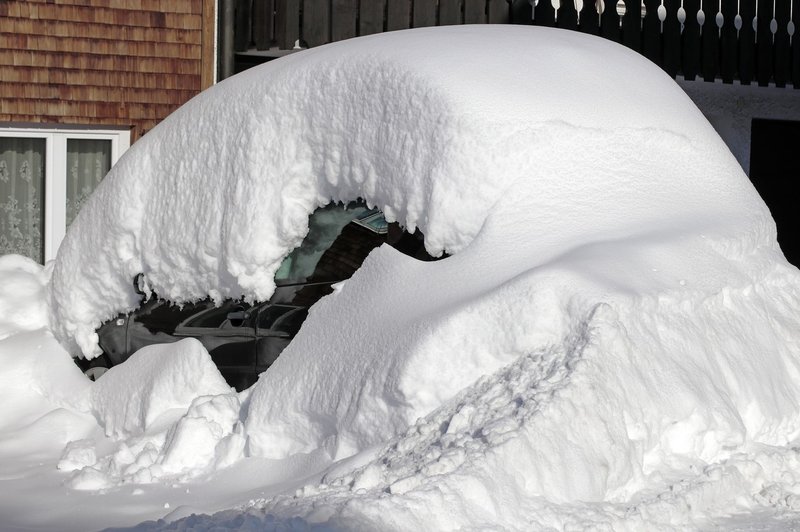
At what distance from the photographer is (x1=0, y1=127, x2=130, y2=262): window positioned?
9977 mm

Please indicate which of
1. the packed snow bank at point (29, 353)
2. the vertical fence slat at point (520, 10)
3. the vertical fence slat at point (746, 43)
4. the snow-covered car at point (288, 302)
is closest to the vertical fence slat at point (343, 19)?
the vertical fence slat at point (520, 10)

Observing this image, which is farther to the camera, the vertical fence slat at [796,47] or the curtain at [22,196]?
the vertical fence slat at [796,47]

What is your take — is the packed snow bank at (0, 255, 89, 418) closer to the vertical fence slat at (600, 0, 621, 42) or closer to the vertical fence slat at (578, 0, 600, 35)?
the vertical fence slat at (578, 0, 600, 35)

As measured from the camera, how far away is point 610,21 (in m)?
11.0

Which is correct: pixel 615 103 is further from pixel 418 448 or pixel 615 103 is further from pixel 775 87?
pixel 775 87

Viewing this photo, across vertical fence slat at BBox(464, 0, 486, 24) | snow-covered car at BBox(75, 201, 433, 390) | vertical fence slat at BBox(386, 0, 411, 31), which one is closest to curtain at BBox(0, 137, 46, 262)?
vertical fence slat at BBox(386, 0, 411, 31)

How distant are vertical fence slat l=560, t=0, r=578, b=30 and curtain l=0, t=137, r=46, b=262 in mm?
4397

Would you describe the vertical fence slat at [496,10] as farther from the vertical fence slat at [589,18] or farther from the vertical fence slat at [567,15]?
the vertical fence slat at [589,18]

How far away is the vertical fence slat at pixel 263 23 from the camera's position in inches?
400

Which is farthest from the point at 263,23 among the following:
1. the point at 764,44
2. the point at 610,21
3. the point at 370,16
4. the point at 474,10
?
the point at 764,44

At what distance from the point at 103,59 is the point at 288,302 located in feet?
16.8

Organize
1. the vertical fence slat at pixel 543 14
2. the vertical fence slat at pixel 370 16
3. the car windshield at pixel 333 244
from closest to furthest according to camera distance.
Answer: the car windshield at pixel 333 244, the vertical fence slat at pixel 370 16, the vertical fence slat at pixel 543 14

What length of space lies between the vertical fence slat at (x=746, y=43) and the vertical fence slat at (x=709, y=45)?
0.29 meters

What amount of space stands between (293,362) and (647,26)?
7.07m
